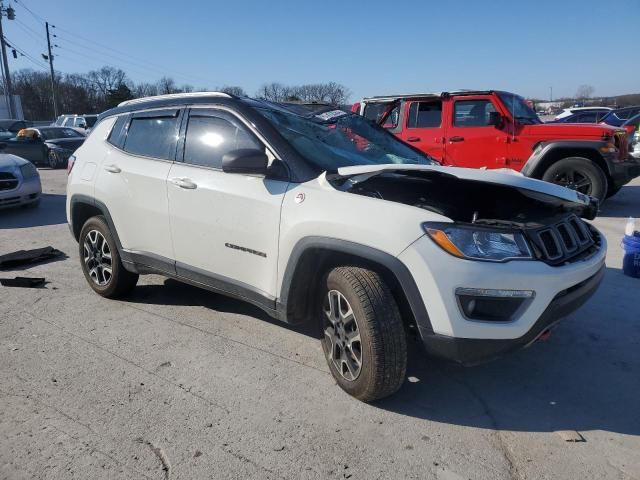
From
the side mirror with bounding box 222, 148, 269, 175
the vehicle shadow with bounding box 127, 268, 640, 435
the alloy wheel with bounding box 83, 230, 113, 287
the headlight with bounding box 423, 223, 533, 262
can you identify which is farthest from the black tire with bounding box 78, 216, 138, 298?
the headlight with bounding box 423, 223, 533, 262

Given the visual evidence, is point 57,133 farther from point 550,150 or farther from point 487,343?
point 487,343

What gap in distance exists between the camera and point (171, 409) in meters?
2.86

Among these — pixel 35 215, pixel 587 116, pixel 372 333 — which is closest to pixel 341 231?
pixel 372 333

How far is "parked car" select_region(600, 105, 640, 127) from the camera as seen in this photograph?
15875 mm

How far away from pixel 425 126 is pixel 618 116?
11763 millimetres

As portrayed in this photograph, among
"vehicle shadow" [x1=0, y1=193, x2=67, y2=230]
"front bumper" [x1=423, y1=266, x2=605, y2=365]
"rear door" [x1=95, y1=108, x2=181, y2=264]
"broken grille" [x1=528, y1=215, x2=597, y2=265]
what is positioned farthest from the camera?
"vehicle shadow" [x1=0, y1=193, x2=67, y2=230]

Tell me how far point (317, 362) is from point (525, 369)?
138cm

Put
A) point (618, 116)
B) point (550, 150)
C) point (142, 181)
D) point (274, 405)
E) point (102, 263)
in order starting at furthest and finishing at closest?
point (618, 116) → point (550, 150) → point (102, 263) → point (142, 181) → point (274, 405)

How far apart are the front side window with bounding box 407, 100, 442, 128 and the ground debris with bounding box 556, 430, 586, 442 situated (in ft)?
23.1

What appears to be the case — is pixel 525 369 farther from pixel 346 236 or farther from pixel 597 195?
pixel 597 195

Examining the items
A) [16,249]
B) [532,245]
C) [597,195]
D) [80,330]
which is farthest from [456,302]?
[597,195]

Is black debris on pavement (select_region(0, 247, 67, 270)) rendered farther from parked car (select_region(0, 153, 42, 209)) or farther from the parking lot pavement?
parked car (select_region(0, 153, 42, 209))

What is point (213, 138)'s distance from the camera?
362 centimetres

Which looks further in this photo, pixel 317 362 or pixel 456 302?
pixel 317 362
